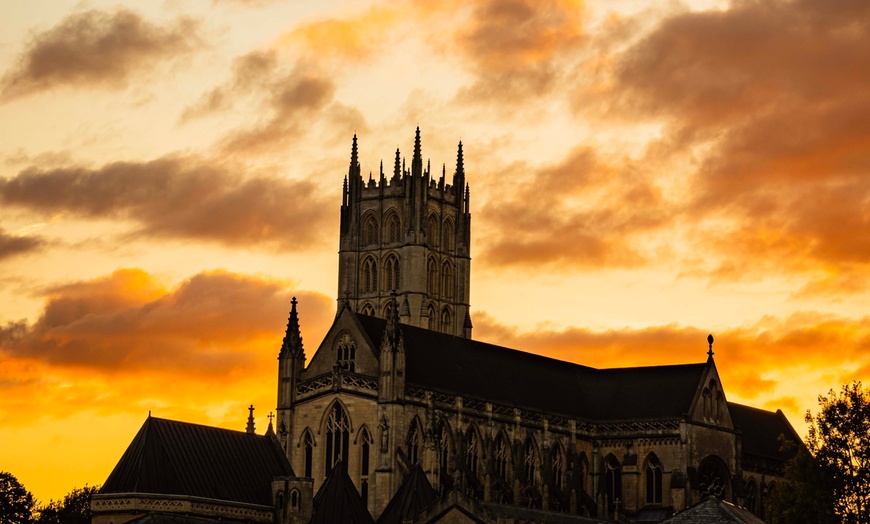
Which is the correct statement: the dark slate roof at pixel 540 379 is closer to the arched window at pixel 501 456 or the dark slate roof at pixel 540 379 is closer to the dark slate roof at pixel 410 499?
the arched window at pixel 501 456

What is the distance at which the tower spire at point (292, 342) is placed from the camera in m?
121

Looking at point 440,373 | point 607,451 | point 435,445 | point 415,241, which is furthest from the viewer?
point 415,241

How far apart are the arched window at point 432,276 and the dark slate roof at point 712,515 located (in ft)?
245

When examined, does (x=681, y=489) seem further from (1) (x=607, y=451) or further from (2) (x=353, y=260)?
(2) (x=353, y=260)

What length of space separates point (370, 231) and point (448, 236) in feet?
24.7

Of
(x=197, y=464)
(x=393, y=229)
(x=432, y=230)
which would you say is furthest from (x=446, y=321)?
(x=197, y=464)

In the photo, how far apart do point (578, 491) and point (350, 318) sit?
20.8 metres

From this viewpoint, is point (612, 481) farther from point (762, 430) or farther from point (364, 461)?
point (762, 430)

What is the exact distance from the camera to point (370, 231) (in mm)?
169250

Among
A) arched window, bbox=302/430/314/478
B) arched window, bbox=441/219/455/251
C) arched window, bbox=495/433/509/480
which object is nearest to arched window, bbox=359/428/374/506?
arched window, bbox=302/430/314/478

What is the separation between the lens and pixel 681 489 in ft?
414

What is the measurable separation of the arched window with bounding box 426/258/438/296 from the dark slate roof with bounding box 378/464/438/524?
58.3 meters

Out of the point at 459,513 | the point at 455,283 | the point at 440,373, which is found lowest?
the point at 459,513

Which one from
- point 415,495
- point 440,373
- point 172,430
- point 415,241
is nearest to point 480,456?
point 440,373
